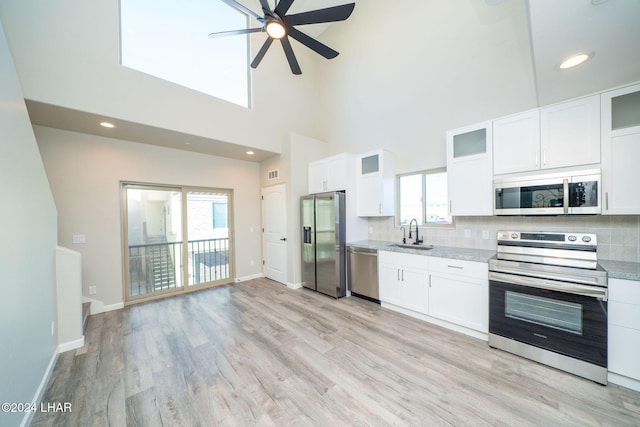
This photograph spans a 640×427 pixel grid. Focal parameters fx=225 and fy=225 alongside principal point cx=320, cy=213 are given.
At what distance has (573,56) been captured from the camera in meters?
1.71

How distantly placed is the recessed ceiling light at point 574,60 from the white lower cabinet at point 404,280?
220 cm

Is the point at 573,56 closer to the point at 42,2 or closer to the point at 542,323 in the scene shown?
the point at 542,323

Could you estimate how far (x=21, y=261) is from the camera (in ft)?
5.46

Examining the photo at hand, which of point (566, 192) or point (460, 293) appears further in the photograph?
point (460, 293)

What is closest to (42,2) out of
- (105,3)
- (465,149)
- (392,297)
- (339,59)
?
(105,3)

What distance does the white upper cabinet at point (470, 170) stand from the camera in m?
2.71

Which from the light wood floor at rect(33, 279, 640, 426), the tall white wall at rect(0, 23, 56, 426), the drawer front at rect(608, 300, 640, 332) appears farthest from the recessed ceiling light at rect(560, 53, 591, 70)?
the tall white wall at rect(0, 23, 56, 426)

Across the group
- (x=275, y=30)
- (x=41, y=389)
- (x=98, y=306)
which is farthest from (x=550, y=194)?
(x=98, y=306)

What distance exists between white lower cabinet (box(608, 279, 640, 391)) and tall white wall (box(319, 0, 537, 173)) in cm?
213

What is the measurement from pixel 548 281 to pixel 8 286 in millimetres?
4193

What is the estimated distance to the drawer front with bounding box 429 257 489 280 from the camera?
2516mm

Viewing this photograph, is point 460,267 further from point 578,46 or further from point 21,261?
point 21,261

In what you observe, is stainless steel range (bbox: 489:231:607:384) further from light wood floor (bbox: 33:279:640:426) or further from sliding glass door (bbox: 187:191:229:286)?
sliding glass door (bbox: 187:191:229:286)

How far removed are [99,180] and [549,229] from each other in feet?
20.3
